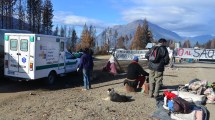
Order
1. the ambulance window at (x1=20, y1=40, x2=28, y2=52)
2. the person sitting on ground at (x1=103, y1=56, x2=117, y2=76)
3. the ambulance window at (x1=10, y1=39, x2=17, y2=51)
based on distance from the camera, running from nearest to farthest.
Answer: the ambulance window at (x1=20, y1=40, x2=28, y2=52) < the ambulance window at (x1=10, y1=39, x2=17, y2=51) < the person sitting on ground at (x1=103, y1=56, x2=117, y2=76)

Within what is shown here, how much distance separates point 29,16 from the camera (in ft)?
199

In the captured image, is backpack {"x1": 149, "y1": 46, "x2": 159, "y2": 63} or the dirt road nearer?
the dirt road

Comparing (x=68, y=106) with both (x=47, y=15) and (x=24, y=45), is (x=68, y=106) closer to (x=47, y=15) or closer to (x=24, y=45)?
(x=24, y=45)

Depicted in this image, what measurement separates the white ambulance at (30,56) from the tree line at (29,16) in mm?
40316

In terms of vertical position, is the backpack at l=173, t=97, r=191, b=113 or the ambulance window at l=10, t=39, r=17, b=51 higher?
the ambulance window at l=10, t=39, r=17, b=51

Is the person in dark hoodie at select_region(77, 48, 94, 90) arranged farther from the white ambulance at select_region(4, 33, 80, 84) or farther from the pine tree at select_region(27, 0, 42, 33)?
the pine tree at select_region(27, 0, 42, 33)

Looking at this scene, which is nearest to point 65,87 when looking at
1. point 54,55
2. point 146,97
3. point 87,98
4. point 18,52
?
point 54,55

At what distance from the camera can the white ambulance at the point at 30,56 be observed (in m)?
14.0

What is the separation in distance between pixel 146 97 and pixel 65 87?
4.80 metres

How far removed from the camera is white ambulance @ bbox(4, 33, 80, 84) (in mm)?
13969

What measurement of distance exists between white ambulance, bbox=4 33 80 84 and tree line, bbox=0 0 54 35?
4032cm

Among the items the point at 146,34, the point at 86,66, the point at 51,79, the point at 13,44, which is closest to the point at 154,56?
the point at 86,66

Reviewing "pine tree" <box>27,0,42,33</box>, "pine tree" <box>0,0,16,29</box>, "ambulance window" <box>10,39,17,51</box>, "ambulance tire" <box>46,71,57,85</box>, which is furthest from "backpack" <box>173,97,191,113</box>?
"pine tree" <box>27,0,42,33</box>

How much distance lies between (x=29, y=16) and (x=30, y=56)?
160 feet
